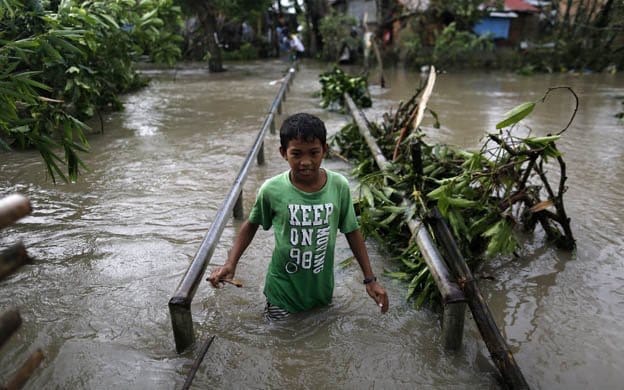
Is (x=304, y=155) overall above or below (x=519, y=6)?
above

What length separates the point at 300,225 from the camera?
2.58 m

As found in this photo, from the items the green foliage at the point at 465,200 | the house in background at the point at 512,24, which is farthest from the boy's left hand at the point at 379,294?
the house in background at the point at 512,24

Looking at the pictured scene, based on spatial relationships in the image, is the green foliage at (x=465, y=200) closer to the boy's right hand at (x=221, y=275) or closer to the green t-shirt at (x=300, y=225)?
the green t-shirt at (x=300, y=225)

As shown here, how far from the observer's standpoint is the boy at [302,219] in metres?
2.42

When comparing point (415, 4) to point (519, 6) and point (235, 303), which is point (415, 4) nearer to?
point (519, 6)

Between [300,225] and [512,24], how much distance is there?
955 inches

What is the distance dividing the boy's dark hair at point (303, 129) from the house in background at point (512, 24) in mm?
22281

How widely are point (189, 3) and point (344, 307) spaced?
15.3m

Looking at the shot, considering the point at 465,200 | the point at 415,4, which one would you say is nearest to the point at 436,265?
the point at 465,200

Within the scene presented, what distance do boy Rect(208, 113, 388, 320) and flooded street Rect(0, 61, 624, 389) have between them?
0.39 meters

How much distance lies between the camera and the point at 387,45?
2095 centimetres

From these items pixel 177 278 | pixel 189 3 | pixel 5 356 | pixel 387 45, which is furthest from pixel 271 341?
pixel 387 45

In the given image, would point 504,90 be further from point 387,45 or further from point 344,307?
point 344,307

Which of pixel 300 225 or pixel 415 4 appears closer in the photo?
pixel 300 225
